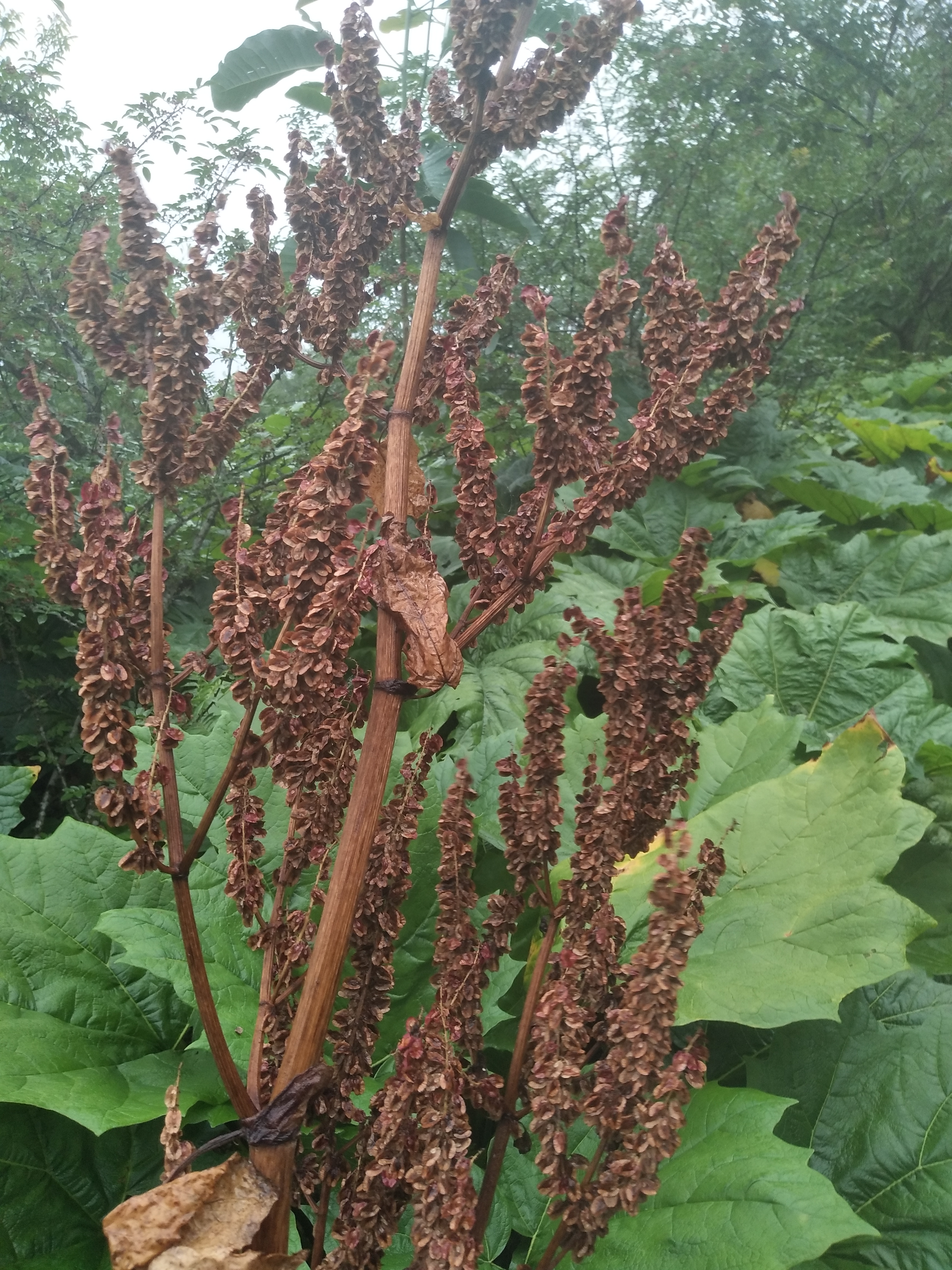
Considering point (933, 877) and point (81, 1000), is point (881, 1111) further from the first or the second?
point (81, 1000)

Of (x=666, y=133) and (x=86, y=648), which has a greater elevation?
(x=666, y=133)

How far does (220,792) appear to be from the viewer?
2.28 feet

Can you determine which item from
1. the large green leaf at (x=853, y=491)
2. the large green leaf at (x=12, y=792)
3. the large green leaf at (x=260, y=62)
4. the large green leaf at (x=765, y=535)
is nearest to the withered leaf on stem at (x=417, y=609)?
the large green leaf at (x=12, y=792)

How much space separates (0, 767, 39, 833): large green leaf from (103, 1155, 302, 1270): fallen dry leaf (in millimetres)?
1283

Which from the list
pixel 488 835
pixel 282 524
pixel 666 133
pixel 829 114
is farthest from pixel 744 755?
pixel 829 114

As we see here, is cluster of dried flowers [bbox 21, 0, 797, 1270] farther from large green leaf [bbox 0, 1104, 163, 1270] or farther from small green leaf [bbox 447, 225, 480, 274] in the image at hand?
small green leaf [bbox 447, 225, 480, 274]

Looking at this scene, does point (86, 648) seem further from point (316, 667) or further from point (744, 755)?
point (744, 755)

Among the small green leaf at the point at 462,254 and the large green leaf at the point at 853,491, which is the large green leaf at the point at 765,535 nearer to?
the large green leaf at the point at 853,491

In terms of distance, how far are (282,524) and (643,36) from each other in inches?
200

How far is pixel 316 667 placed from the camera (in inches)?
24.9

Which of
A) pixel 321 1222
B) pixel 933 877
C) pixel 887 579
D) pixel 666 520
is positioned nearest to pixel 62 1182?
pixel 321 1222

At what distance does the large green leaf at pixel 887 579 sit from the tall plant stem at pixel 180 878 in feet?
6.16

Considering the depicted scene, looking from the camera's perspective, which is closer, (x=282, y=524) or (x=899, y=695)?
(x=282, y=524)

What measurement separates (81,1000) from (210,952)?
21 cm
